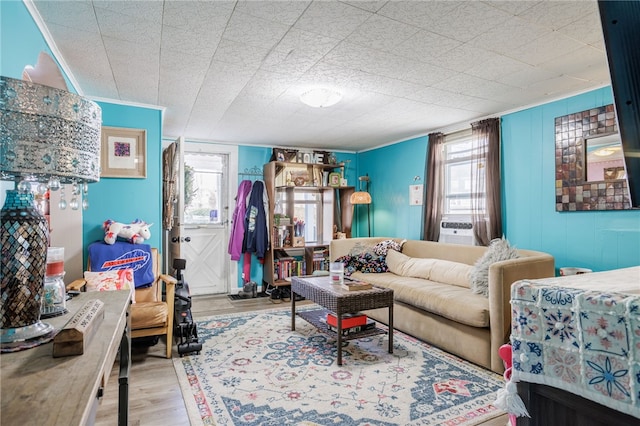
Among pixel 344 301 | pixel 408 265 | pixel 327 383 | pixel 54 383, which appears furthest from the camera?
pixel 408 265

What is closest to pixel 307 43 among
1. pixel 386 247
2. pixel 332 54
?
pixel 332 54

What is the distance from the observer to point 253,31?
2.09 meters

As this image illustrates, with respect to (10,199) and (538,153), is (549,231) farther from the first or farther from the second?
(10,199)

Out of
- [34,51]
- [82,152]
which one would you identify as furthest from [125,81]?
[82,152]

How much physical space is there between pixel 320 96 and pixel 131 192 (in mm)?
2092

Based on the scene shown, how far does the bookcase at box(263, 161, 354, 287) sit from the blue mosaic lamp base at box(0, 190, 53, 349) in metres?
4.11

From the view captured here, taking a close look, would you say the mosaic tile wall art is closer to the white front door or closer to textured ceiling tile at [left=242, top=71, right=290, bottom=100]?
textured ceiling tile at [left=242, top=71, right=290, bottom=100]

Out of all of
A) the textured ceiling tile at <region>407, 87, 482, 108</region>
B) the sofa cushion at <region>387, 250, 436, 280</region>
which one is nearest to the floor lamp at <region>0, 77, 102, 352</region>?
the textured ceiling tile at <region>407, 87, 482, 108</region>

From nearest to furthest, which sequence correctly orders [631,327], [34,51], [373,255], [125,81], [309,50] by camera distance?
[631,327]
[34,51]
[309,50]
[125,81]
[373,255]

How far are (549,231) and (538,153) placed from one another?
766mm

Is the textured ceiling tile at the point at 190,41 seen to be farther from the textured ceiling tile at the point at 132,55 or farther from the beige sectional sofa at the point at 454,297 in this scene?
the beige sectional sofa at the point at 454,297

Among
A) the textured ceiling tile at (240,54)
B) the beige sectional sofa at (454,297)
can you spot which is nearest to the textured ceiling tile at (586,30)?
the beige sectional sofa at (454,297)

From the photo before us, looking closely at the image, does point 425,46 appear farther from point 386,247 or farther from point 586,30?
point 386,247

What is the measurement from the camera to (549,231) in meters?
3.38
